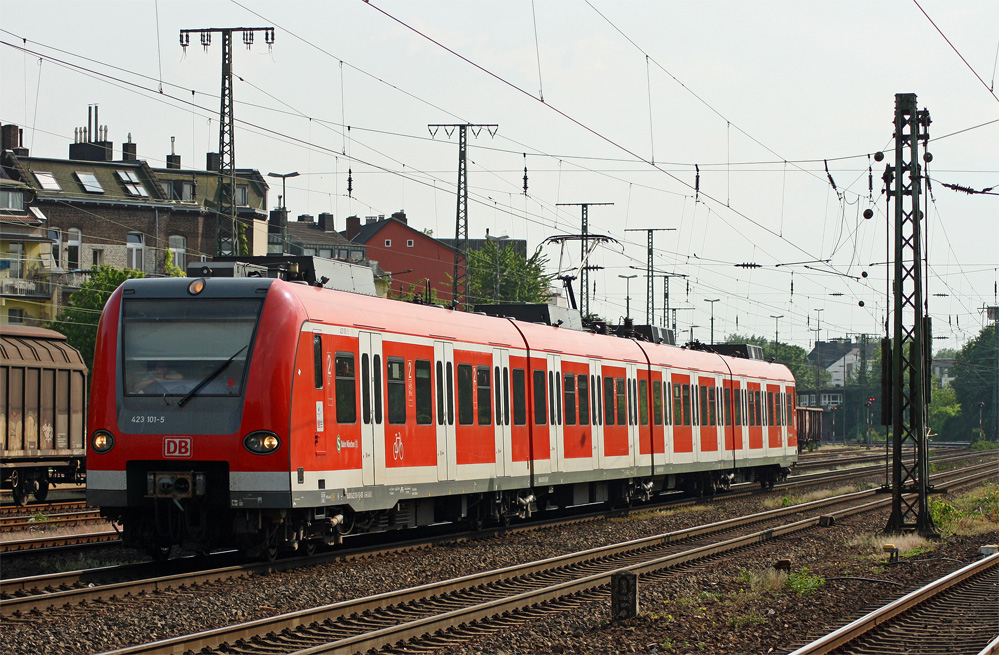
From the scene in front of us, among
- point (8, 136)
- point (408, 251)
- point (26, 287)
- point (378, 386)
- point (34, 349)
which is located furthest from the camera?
point (408, 251)

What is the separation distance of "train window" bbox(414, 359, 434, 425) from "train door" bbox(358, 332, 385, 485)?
100 centimetres

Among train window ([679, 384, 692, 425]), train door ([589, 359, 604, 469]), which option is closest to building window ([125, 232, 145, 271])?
train window ([679, 384, 692, 425])

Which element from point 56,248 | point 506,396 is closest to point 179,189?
point 56,248

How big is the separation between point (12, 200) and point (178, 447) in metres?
47.6

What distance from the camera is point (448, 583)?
12531 millimetres

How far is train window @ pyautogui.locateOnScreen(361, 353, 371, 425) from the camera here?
1497 cm

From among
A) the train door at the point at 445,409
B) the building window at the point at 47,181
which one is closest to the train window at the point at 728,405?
the train door at the point at 445,409

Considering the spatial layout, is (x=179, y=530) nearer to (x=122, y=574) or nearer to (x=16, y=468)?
(x=122, y=574)

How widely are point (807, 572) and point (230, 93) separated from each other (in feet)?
65.7

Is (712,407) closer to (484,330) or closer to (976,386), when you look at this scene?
(484,330)

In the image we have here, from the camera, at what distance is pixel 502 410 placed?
1891 centimetres

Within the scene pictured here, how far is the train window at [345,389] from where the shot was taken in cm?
1443

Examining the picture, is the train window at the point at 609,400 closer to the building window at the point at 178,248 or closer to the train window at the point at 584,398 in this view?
the train window at the point at 584,398

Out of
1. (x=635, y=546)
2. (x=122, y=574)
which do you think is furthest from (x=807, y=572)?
(x=122, y=574)
